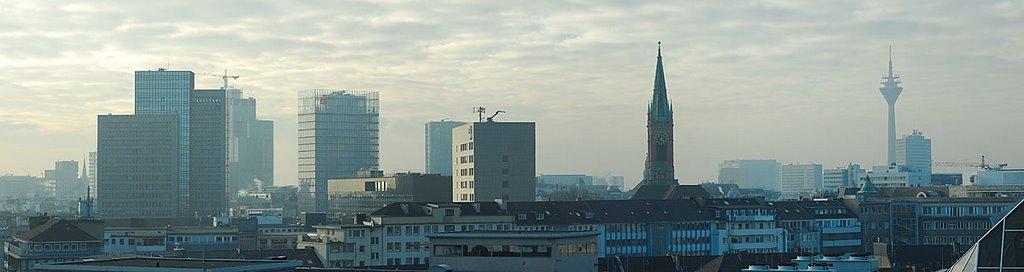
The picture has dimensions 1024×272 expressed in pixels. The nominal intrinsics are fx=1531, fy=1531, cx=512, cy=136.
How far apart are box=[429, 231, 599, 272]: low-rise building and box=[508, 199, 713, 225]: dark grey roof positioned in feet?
258

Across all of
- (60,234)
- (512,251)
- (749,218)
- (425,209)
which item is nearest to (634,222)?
(749,218)

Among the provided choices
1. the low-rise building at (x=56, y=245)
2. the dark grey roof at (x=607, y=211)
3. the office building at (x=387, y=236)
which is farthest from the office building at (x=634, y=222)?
the low-rise building at (x=56, y=245)

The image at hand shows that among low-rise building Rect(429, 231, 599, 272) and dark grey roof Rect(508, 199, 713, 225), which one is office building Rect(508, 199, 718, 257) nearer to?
dark grey roof Rect(508, 199, 713, 225)

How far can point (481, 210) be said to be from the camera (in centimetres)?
16400

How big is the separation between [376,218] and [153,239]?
29034mm

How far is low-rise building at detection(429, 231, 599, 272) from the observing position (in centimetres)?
8731

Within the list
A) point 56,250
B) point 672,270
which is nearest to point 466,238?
point 672,270

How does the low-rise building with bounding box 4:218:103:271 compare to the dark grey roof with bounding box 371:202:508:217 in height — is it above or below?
below

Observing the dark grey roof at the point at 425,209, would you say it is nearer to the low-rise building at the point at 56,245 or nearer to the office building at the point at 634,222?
the office building at the point at 634,222

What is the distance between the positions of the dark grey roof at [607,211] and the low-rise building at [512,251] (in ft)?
258

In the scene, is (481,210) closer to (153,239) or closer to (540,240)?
(153,239)

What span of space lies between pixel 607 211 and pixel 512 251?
311ft

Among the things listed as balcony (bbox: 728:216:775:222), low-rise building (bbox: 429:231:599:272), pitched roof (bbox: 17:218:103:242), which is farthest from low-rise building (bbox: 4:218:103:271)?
balcony (bbox: 728:216:775:222)

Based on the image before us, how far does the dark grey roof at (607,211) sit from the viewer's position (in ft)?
573
